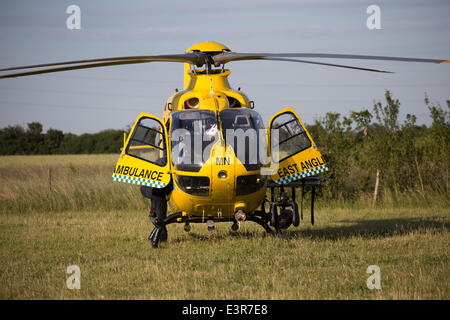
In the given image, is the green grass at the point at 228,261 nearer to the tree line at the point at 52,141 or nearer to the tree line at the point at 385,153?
the tree line at the point at 385,153

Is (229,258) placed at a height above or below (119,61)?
below

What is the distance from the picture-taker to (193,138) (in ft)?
33.1

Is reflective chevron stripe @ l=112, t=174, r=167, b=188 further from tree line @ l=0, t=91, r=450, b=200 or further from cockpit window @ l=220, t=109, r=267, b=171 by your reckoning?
tree line @ l=0, t=91, r=450, b=200

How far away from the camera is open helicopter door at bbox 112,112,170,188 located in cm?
1035

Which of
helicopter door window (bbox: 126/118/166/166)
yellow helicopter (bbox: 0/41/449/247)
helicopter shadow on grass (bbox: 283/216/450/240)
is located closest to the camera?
yellow helicopter (bbox: 0/41/449/247)

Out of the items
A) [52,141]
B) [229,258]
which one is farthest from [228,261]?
[52,141]

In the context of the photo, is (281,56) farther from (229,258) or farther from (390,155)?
(390,155)

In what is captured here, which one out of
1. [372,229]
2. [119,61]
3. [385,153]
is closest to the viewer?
[119,61]

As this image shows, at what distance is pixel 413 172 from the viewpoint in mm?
19875

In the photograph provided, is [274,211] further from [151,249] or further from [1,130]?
[1,130]

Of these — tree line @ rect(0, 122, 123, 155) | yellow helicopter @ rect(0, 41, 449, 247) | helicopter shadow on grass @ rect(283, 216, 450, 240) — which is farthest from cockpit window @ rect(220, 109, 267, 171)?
tree line @ rect(0, 122, 123, 155)

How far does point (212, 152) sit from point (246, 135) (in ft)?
2.62

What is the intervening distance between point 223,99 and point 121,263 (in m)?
3.69

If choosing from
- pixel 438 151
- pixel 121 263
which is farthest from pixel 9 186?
pixel 438 151
